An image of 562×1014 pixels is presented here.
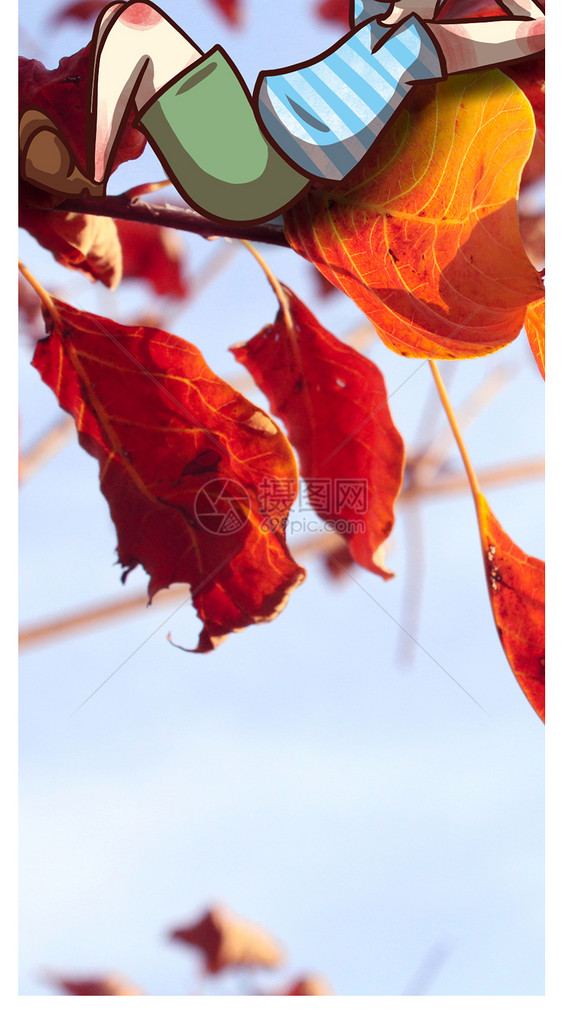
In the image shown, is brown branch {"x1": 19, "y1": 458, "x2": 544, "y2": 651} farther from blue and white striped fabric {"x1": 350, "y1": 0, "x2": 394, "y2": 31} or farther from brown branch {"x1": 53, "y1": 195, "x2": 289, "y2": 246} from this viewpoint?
blue and white striped fabric {"x1": 350, "y1": 0, "x2": 394, "y2": 31}

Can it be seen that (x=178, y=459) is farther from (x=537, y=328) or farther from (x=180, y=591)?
(x=537, y=328)

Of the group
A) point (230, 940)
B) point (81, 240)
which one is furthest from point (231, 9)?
point (230, 940)

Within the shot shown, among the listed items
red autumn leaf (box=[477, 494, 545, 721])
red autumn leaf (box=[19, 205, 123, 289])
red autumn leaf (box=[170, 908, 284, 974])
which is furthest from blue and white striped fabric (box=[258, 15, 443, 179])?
red autumn leaf (box=[170, 908, 284, 974])

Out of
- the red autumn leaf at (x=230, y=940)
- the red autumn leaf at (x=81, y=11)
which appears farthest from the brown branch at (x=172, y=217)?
the red autumn leaf at (x=230, y=940)

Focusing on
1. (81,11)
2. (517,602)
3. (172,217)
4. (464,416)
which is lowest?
(517,602)

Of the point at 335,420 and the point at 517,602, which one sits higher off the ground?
the point at 335,420

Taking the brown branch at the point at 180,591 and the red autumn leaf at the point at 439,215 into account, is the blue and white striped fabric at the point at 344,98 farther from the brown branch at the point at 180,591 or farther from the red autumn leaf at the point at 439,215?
the brown branch at the point at 180,591
